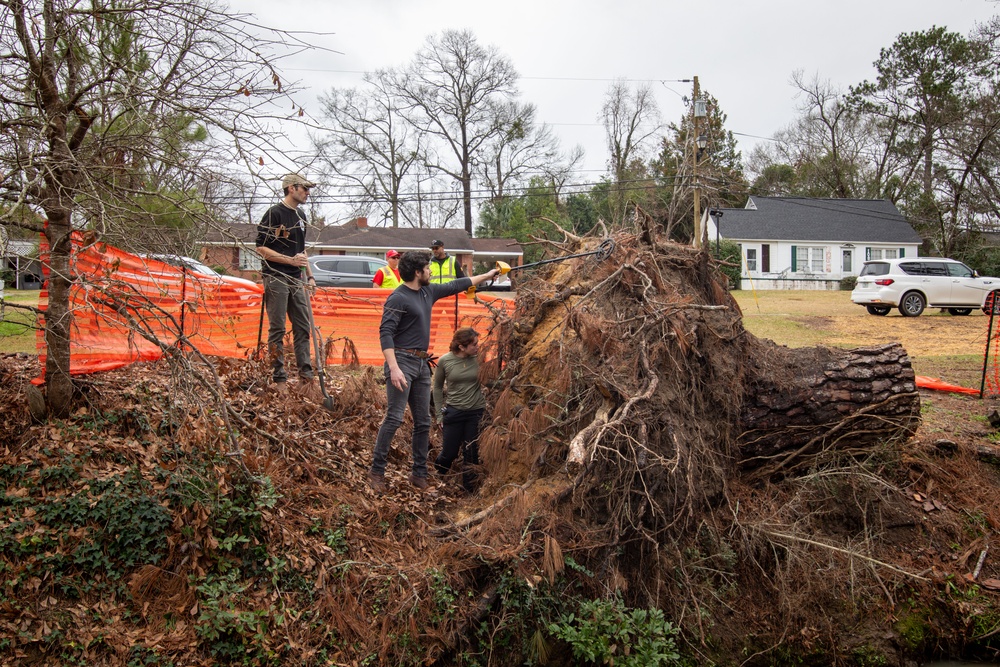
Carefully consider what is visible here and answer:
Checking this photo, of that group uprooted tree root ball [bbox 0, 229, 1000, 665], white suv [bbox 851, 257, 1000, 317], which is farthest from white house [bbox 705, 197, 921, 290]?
uprooted tree root ball [bbox 0, 229, 1000, 665]

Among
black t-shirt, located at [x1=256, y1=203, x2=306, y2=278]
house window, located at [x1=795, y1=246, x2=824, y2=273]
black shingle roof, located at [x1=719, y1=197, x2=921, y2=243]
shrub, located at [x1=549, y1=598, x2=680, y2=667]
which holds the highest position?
black shingle roof, located at [x1=719, y1=197, x2=921, y2=243]

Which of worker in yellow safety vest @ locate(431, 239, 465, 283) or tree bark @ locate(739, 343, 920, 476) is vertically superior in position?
worker in yellow safety vest @ locate(431, 239, 465, 283)

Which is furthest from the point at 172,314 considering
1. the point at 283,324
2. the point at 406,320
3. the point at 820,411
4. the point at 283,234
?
the point at 820,411

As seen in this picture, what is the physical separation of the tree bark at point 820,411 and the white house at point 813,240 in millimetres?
27159

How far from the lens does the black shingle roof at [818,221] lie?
3384 cm

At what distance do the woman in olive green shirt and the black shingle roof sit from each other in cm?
2948

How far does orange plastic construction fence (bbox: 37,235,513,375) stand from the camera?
5027mm

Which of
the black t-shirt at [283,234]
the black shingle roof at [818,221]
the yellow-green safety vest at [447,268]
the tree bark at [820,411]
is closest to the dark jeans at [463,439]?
the black t-shirt at [283,234]

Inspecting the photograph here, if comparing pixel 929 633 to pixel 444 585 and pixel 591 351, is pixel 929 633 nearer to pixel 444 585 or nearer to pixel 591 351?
pixel 591 351

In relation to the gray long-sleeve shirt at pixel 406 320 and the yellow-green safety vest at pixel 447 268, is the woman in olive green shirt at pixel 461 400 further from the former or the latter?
the yellow-green safety vest at pixel 447 268

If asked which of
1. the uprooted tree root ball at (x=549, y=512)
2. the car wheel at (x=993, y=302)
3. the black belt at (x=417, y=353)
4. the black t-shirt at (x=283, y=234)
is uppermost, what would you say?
the black t-shirt at (x=283, y=234)

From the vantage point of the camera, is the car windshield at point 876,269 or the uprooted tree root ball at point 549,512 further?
the car windshield at point 876,269

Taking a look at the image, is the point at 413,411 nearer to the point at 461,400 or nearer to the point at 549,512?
the point at 461,400

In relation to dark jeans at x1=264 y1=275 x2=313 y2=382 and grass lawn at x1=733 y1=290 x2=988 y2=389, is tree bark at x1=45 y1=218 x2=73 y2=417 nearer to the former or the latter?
dark jeans at x1=264 y1=275 x2=313 y2=382
